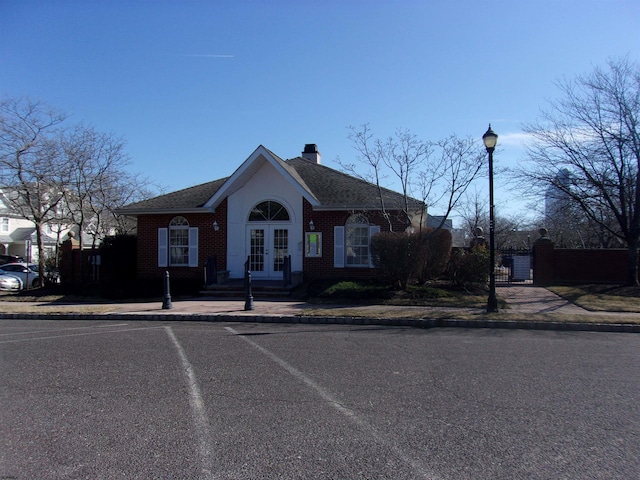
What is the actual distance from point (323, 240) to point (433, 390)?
1341 centimetres

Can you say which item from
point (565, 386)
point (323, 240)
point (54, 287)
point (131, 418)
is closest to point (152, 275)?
point (54, 287)

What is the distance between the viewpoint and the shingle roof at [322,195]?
61.3ft

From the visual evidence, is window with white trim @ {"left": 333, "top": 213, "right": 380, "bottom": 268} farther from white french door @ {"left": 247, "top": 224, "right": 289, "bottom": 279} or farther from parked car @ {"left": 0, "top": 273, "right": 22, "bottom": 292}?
parked car @ {"left": 0, "top": 273, "right": 22, "bottom": 292}

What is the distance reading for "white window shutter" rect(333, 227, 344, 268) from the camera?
19047 millimetres

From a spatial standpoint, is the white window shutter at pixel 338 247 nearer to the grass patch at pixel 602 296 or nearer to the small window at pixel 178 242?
the small window at pixel 178 242

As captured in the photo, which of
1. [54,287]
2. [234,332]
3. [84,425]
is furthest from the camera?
[54,287]

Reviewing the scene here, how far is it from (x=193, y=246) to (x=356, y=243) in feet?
22.3

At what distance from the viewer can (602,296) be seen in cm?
1656

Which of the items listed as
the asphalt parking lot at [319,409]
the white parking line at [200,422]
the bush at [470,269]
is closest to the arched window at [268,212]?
the bush at [470,269]

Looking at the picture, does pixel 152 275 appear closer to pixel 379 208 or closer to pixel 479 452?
pixel 379 208

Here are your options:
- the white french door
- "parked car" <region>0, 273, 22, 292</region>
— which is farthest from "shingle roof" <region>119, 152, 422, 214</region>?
"parked car" <region>0, 273, 22, 292</region>

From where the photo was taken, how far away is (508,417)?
4.98m

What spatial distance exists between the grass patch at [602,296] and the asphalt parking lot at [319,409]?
16.7 ft

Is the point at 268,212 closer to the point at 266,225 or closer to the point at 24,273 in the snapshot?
the point at 266,225
